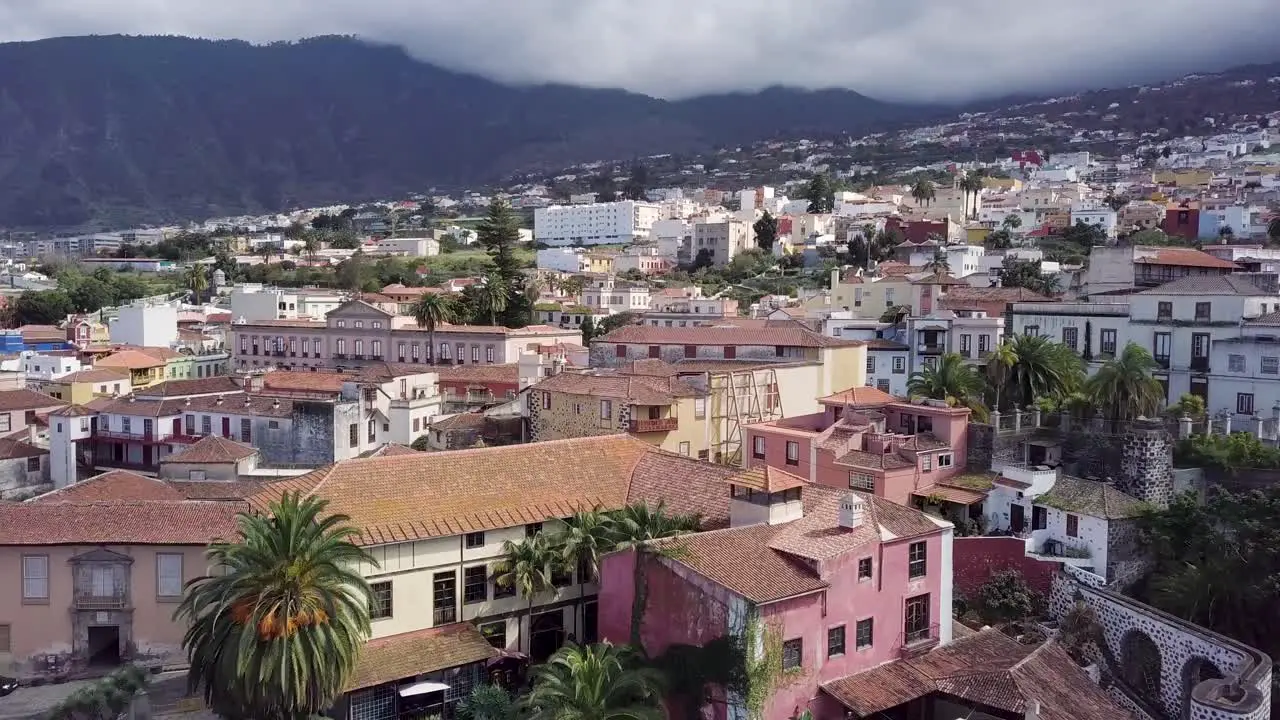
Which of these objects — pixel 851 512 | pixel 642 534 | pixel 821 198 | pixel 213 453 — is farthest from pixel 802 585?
pixel 821 198

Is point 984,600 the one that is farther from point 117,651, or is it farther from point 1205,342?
point 117,651

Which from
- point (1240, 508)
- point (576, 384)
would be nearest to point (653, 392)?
point (576, 384)

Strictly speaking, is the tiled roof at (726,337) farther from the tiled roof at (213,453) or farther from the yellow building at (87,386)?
the yellow building at (87,386)

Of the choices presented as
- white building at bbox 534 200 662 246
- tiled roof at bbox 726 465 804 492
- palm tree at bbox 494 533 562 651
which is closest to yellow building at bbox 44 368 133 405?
palm tree at bbox 494 533 562 651

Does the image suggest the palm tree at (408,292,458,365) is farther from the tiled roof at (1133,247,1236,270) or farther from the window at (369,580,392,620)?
the window at (369,580,392,620)

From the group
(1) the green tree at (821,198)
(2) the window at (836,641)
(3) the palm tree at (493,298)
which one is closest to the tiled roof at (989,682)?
(2) the window at (836,641)

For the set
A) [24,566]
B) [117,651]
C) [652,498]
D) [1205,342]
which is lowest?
[117,651]

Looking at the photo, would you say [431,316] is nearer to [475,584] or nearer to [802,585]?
[475,584]
